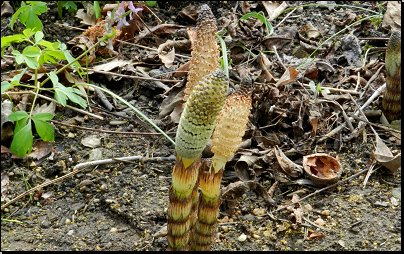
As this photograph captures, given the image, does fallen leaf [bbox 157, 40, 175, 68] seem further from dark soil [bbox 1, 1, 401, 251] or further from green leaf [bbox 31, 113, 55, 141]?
green leaf [bbox 31, 113, 55, 141]

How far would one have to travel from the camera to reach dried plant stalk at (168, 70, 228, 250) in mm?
1348

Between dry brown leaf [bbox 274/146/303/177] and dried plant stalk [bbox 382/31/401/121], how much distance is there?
2.38 ft

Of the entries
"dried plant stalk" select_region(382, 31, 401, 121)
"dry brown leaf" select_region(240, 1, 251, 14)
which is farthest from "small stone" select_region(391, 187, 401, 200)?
"dry brown leaf" select_region(240, 1, 251, 14)

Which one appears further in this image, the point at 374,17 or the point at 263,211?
the point at 374,17

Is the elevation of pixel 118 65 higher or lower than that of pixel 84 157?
higher

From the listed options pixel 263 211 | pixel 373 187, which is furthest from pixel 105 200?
pixel 373 187

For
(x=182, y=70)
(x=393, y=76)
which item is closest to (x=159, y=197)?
(x=182, y=70)

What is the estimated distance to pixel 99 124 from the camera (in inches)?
104

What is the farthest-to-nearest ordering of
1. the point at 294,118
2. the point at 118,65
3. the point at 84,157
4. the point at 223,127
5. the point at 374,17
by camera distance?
the point at 374,17
the point at 118,65
the point at 294,118
the point at 84,157
the point at 223,127

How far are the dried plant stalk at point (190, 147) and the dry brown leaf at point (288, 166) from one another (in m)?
0.65

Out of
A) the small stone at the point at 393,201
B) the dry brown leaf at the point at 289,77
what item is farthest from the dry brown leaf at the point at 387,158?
the dry brown leaf at the point at 289,77

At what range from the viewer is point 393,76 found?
2.43 metres

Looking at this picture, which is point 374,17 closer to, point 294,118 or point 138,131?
point 294,118

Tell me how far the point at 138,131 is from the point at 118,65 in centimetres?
60
